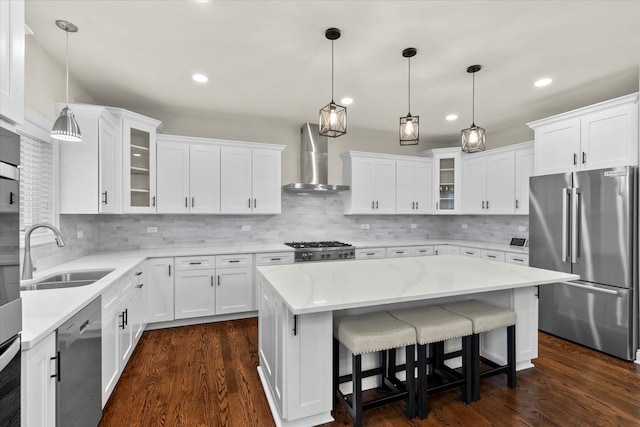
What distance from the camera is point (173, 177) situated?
3.87 meters

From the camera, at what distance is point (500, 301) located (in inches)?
101

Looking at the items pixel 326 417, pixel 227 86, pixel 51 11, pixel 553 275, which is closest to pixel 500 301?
pixel 553 275

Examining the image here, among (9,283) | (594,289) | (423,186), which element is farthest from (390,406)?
(423,186)

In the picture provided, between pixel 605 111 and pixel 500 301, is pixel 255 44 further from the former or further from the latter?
pixel 605 111

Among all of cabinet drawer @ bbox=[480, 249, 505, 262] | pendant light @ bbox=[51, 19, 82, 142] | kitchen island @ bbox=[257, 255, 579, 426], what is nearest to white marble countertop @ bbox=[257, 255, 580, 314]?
kitchen island @ bbox=[257, 255, 579, 426]

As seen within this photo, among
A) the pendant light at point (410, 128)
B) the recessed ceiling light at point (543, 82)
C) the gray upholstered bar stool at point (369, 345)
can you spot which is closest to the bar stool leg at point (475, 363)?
the gray upholstered bar stool at point (369, 345)

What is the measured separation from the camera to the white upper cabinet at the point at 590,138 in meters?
2.90

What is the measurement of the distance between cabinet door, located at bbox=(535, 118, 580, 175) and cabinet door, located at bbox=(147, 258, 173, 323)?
14.9 feet

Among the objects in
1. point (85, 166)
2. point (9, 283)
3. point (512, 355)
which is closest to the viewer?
point (9, 283)

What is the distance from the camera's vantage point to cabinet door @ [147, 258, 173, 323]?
11.5 feet

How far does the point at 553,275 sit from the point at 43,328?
3125 millimetres

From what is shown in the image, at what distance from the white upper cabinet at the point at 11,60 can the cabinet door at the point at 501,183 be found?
16.6 ft

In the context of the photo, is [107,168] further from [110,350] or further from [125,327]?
[110,350]

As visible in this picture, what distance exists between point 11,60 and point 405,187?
4.83 meters
